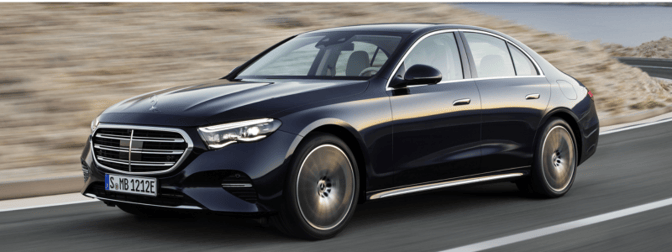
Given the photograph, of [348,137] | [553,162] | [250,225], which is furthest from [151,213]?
[553,162]

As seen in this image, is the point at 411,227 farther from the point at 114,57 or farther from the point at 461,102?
the point at 114,57

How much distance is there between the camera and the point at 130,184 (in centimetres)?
565

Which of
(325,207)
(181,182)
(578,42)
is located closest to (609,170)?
(325,207)

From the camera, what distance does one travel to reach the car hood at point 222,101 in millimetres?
5477

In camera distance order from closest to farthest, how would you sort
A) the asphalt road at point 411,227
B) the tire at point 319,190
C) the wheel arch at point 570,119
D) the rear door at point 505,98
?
the tire at point 319,190, the asphalt road at point 411,227, the rear door at point 505,98, the wheel arch at point 570,119

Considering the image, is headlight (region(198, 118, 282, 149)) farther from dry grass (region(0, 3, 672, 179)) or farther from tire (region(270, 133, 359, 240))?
dry grass (region(0, 3, 672, 179))

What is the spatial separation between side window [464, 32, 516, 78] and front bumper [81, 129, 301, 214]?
225 centimetres

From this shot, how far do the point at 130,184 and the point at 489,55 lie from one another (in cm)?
329

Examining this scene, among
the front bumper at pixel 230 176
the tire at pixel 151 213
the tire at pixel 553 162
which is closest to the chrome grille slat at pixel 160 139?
the front bumper at pixel 230 176

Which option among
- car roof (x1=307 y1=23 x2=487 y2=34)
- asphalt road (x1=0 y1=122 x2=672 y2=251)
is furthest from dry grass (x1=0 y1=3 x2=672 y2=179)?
car roof (x1=307 y1=23 x2=487 y2=34)

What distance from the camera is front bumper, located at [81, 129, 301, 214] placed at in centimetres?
535

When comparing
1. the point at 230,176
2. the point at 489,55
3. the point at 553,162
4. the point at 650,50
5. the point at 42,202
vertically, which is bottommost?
the point at 650,50

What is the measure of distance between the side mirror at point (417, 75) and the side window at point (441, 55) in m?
0.32

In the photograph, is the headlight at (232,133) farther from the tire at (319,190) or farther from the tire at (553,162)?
the tire at (553,162)
